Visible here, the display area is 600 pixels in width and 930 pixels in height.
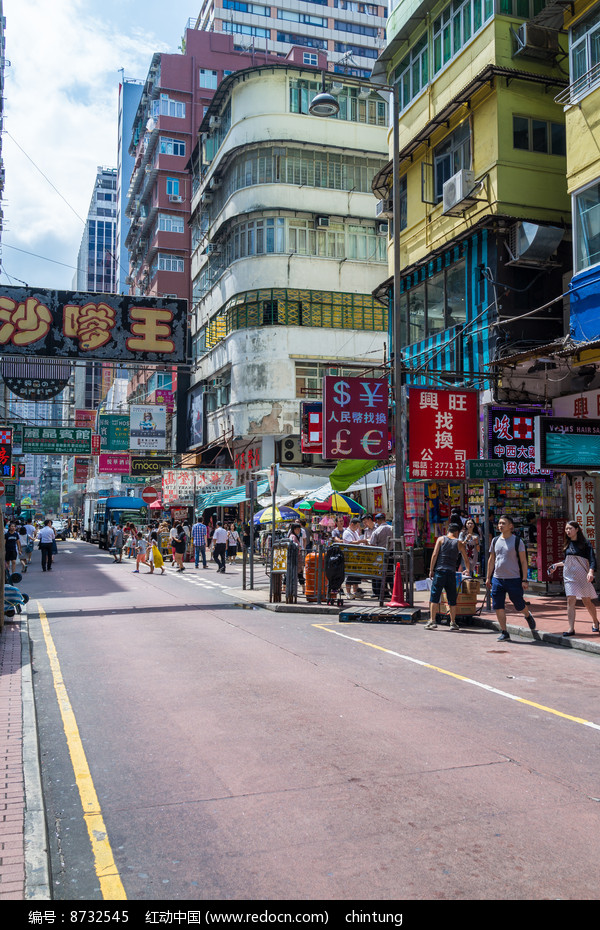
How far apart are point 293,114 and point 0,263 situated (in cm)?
3614

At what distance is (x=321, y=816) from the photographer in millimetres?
4852

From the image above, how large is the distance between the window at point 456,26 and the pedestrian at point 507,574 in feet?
47.4

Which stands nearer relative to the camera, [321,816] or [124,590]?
[321,816]

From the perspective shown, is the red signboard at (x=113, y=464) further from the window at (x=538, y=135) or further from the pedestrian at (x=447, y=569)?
the pedestrian at (x=447, y=569)

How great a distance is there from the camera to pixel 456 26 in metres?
21.2

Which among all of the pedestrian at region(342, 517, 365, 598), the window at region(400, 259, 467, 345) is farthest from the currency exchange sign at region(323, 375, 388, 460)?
the window at region(400, 259, 467, 345)

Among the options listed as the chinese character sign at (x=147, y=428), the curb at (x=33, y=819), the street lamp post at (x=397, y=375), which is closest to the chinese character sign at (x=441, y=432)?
the street lamp post at (x=397, y=375)

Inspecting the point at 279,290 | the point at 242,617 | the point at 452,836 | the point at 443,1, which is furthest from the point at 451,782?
the point at 279,290

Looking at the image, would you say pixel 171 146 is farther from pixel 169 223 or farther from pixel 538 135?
pixel 538 135

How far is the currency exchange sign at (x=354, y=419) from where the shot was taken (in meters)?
16.8

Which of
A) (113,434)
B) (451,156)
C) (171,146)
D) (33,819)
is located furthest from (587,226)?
(171,146)

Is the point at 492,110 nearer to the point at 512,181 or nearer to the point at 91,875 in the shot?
the point at 512,181

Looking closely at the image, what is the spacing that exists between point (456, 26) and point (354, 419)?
39.6 feet

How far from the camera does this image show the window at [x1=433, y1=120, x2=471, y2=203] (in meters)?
20.8
